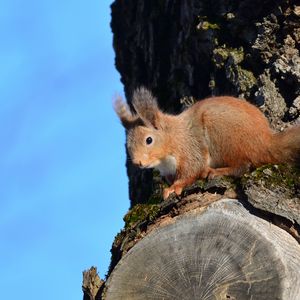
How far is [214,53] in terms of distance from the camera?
5.94 meters

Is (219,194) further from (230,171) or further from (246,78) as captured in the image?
(246,78)

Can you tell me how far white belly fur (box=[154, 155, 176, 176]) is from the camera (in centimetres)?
587

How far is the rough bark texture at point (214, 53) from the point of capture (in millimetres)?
5609

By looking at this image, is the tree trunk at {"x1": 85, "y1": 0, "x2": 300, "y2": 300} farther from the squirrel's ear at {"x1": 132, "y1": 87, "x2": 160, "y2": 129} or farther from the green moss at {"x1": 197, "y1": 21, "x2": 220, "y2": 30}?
the squirrel's ear at {"x1": 132, "y1": 87, "x2": 160, "y2": 129}

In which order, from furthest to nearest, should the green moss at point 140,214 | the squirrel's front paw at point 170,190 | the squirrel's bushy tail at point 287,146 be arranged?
the squirrel's front paw at point 170,190 → the squirrel's bushy tail at point 287,146 → the green moss at point 140,214

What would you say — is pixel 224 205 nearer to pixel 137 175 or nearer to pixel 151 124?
pixel 151 124

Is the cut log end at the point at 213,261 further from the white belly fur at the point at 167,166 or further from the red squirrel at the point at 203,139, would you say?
the white belly fur at the point at 167,166

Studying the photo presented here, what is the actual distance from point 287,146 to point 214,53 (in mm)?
1092

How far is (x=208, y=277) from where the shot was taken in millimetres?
4324

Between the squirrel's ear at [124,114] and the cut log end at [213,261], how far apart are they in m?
1.53

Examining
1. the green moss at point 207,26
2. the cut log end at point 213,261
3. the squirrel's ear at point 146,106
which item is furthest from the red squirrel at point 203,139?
the cut log end at point 213,261

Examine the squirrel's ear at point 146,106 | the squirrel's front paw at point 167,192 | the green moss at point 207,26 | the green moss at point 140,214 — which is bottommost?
the green moss at point 140,214

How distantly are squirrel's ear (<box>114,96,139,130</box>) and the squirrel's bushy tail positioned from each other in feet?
3.86

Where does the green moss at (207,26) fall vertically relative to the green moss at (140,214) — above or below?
above
